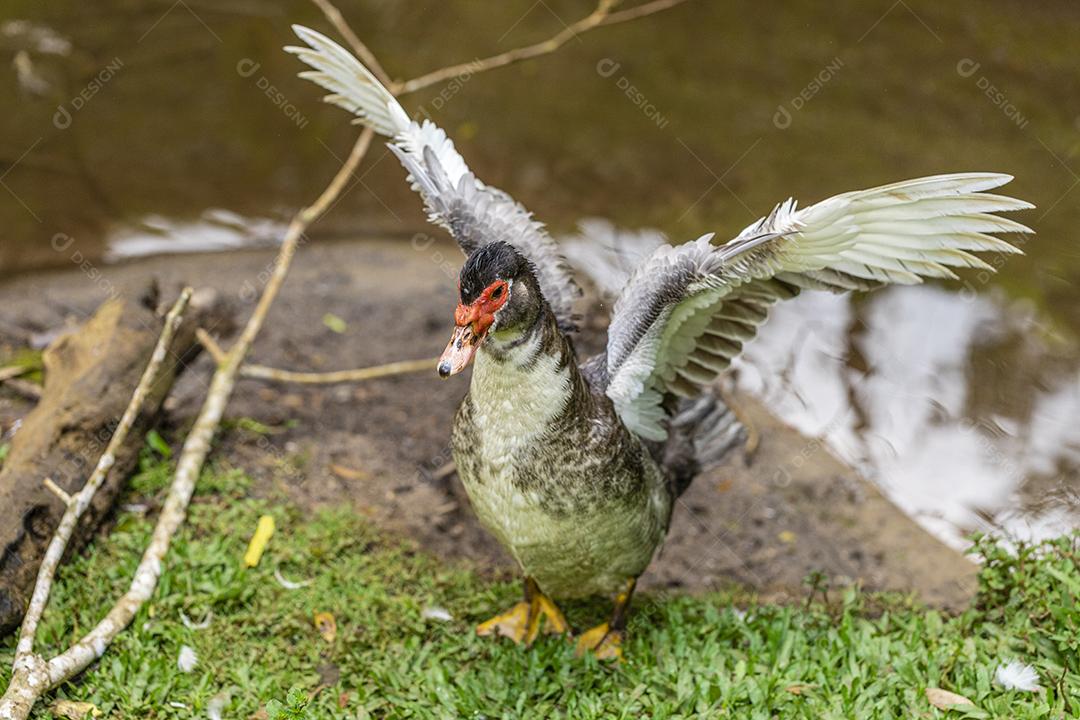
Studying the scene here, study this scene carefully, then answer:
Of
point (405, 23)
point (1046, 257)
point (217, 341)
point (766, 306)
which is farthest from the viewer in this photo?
point (405, 23)

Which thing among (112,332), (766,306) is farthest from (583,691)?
(112,332)

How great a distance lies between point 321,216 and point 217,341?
173 cm

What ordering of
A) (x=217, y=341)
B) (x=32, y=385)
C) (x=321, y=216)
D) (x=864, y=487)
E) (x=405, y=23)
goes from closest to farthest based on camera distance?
1. (x=32, y=385)
2. (x=864, y=487)
3. (x=217, y=341)
4. (x=321, y=216)
5. (x=405, y=23)

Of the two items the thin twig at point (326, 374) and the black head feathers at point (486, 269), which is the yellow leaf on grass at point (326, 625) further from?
the black head feathers at point (486, 269)

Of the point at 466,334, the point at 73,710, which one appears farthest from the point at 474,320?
the point at 73,710

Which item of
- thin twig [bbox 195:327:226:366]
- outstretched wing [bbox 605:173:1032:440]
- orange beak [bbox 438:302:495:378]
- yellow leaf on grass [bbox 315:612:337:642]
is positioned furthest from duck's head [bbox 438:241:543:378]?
thin twig [bbox 195:327:226:366]

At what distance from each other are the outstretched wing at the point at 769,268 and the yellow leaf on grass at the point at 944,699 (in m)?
1.32

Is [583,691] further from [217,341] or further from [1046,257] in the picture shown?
[1046,257]

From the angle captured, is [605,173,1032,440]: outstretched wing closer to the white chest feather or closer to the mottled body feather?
the mottled body feather

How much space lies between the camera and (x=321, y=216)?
22.9ft

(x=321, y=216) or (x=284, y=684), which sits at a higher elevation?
(x=284, y=684)

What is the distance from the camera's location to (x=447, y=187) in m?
3.96

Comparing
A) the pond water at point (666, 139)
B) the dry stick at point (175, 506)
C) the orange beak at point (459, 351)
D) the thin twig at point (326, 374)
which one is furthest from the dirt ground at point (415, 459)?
the orange beak at point (459, 351)

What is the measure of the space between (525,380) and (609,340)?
52 centimetres
